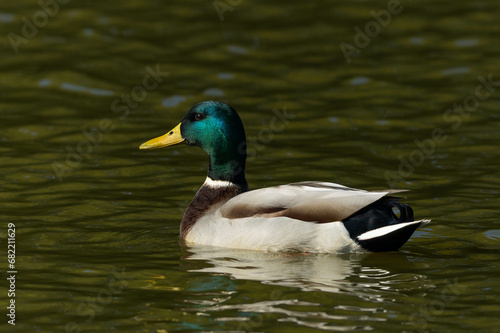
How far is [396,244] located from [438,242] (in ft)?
2.26

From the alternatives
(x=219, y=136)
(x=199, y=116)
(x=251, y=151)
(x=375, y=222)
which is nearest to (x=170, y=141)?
(x=199, y=116)

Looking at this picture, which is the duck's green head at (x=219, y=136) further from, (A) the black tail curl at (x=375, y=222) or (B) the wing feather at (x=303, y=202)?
(A) the black tail curl at (x=375, y=222)

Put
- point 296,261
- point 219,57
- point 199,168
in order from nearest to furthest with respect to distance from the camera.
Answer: point 296,261, point 199,168, point 219,57

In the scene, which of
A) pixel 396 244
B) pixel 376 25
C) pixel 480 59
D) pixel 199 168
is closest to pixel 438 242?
pixel 396 244

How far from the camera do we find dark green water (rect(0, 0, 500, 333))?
7.89 metres

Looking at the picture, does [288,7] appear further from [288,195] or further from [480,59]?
[288,195]

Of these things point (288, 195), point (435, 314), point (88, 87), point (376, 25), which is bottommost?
point (435, 314)

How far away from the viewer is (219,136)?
34.3ft

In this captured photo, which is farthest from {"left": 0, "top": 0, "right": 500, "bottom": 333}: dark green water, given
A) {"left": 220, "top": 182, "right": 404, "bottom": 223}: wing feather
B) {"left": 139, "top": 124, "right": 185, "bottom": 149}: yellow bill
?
{"left": 139, "top": 124, "right": 185, "bottom": 149}: yellow bill

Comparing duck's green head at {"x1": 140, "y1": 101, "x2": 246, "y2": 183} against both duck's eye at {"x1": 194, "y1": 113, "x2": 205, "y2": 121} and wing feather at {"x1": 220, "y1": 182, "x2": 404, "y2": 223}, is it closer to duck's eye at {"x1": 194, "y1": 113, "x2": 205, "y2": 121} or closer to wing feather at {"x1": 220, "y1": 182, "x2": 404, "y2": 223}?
duck's eye at {"x1": 194, "y1": 113, "x2": 205, "y2": 121}

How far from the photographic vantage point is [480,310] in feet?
25.1

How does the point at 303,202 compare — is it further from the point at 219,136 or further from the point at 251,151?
the point at 251,151

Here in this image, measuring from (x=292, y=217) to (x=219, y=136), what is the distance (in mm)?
1423

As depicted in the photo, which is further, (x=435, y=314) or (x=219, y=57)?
(x=219, y=57)
